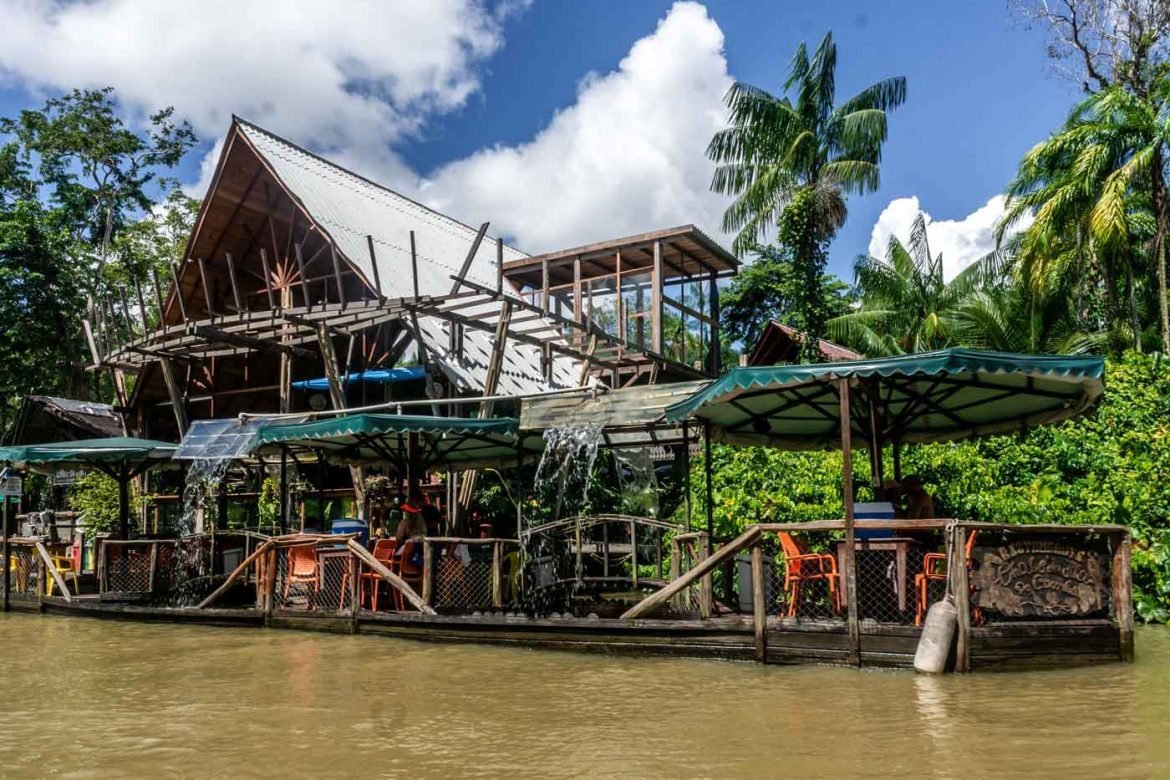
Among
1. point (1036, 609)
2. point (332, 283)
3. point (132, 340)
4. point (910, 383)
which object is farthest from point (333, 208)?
point (1036, 609)

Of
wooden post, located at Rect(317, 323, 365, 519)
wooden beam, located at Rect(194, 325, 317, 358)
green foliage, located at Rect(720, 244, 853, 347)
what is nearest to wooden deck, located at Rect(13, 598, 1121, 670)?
wooden post, located at Rect(317, 323, 365, 519)

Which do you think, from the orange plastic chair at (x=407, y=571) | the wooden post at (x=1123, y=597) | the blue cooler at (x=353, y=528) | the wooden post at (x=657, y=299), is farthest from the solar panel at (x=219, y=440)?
the wooden post at (x=1123, y=597)

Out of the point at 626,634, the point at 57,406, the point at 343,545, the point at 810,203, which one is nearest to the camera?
the point at 626,634

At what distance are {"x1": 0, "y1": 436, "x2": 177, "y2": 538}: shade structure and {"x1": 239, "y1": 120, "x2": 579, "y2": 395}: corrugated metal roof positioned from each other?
468 centimetres

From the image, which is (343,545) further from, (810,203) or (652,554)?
(810,203)

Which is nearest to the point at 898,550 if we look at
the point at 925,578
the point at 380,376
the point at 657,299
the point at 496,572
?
the point at 925,578

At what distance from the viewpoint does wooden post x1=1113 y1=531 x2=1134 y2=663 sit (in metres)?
8.16

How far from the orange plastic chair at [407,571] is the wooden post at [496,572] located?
2.90ft

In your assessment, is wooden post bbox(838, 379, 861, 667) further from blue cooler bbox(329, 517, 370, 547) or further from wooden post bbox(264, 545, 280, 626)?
wooden post bbox(264, 545, 280, 626)

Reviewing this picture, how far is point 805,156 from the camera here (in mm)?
22984

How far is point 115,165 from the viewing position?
33.6 metres

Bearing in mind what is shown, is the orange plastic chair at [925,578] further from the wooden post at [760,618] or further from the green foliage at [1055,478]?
the green foliage at [1055,478]

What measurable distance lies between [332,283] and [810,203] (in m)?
10.9

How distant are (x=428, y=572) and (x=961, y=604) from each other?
5.75m
